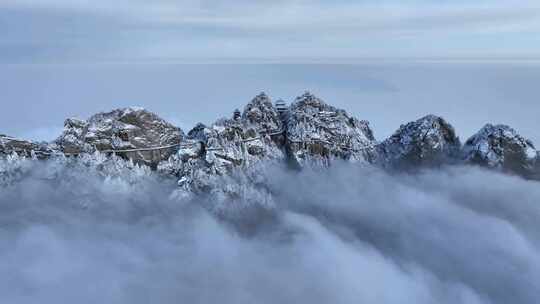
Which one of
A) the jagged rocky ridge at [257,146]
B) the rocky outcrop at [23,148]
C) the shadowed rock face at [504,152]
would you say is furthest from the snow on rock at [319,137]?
the rocky outcrop at [23,148]

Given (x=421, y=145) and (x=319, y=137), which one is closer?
(x=319, y=137)

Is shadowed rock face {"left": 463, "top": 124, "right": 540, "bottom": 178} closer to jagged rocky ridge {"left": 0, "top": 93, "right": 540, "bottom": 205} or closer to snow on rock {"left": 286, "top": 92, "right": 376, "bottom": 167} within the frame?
jagged rocky ridge {"left": 0, "top": 93, "right": 540, "bottom": 205}

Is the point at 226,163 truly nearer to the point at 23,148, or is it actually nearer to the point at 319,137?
the point at 319,137

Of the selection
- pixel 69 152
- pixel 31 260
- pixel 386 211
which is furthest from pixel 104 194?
pixel 386 211

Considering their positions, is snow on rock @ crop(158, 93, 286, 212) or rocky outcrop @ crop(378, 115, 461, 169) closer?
snow on rock @ crop(158, 93, 286, 212)

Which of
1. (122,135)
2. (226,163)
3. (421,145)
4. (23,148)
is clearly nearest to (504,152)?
(421,145)

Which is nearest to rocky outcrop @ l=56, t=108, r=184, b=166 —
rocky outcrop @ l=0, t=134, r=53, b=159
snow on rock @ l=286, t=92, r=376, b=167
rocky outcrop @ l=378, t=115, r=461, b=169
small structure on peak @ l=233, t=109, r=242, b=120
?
rocky outcrop @ l=0, t=134, r=53, b=159

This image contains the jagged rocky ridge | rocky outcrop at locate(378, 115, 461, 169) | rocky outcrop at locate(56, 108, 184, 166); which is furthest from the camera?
rocky outcrop at locate(378, 115, 461, 169)
